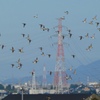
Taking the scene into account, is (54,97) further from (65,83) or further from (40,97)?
(65,83)

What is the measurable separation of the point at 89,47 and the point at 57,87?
4230 inches

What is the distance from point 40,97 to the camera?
62.3 metres

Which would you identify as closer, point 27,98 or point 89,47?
point 89,47

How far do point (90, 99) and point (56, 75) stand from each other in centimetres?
9657

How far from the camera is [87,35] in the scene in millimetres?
42812

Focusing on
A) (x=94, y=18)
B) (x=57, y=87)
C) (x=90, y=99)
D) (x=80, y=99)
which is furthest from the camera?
(x=57, y=87)

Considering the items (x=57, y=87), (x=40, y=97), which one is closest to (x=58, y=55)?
(x=57, y=87)

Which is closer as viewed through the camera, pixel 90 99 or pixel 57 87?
pixel 90 99

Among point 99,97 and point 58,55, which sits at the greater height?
point 58,55

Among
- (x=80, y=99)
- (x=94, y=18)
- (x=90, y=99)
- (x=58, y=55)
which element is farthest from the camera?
(x=58, y=55)

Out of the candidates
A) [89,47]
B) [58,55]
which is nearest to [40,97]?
[89,47]

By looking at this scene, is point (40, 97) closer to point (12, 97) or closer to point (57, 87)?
point (12, 97)

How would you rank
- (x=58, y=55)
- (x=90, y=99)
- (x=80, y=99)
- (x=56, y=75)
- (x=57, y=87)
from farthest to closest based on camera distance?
(x=57, y=87)
(x=56, y=75)
(x=58, y=55)
(x=80, y=99)
(x=90, y=99)

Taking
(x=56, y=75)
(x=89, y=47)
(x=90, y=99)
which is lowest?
(x=90, y=99)
